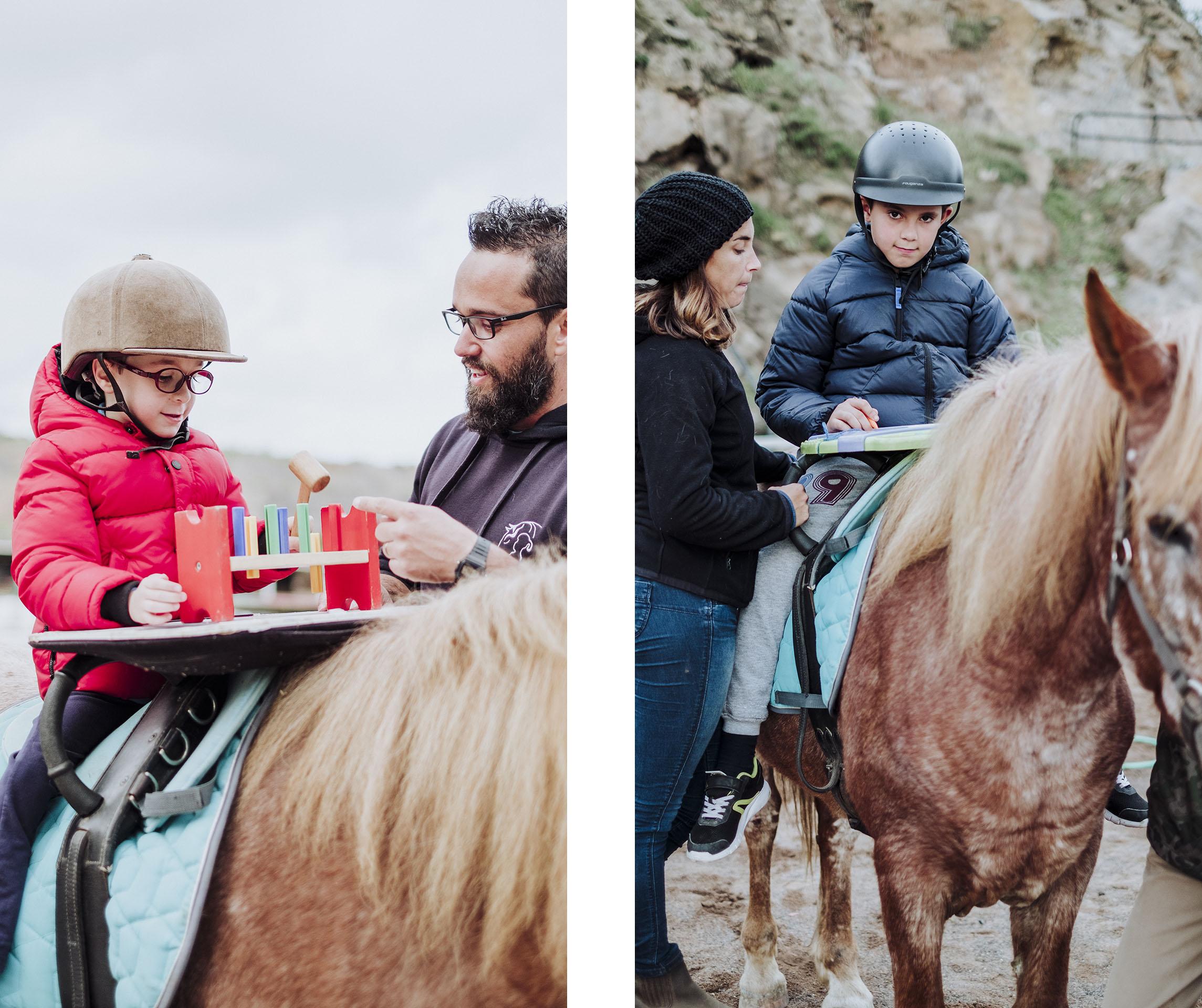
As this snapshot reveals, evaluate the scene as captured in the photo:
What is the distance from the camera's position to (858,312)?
1.72 meters

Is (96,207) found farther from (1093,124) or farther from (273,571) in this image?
(1093,124)

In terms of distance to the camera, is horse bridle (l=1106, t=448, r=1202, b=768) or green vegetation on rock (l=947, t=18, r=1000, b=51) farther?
green vegetation on rock (l=947, t=18, r=1000, b=51)

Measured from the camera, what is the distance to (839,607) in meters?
1.59

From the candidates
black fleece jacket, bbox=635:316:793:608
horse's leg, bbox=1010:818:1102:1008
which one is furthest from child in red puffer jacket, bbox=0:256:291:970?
horse's leg, bbox=1010:818:1102:1008

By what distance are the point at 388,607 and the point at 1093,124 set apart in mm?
1549

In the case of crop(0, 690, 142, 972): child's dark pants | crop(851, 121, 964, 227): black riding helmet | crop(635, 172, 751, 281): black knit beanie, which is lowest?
crop(0, 690, 142, 972): child's dark pants

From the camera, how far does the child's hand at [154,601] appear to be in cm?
134

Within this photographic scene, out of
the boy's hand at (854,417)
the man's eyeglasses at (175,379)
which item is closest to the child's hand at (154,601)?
the man's eyeglasses at (175,379)

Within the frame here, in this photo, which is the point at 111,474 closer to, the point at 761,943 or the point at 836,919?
the point at 761,943

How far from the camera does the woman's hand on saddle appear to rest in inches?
65.2

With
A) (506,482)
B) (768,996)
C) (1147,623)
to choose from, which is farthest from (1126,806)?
(506,482)

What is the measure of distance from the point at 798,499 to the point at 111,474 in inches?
44.5

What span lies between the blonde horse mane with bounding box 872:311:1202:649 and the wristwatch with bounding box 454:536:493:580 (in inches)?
25.6

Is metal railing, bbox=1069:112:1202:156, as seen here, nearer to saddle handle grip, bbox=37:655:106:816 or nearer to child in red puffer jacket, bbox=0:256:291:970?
child in red puffer jacket, bbox=0:256:291:970
